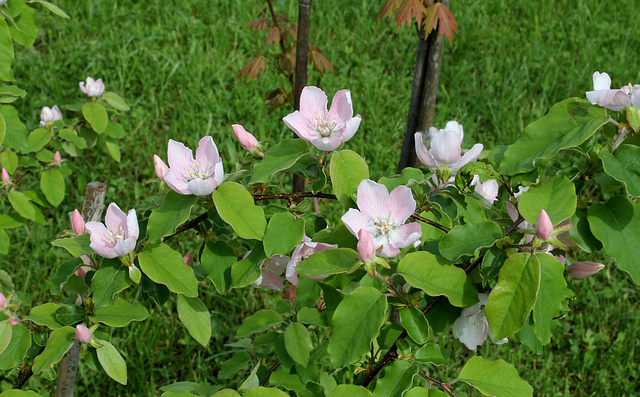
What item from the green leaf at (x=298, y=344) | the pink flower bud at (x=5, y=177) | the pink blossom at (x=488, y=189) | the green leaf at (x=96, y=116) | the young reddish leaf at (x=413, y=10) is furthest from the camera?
the green leaf at (x=96, y=116)

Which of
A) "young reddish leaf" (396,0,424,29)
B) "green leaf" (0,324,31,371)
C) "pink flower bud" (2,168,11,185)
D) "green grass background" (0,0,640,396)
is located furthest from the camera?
"green grass background" (0,0,640,396)

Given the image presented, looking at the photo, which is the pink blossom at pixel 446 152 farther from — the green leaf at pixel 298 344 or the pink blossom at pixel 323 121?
the green leaf at pixel 298 344

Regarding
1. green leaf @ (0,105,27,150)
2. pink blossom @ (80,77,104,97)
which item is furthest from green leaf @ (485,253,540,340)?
pink blossom @ (80,77,104,97)

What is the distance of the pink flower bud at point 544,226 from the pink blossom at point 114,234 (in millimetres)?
714

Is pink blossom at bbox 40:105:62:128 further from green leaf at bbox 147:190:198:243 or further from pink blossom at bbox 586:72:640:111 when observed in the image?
pink blossom at bbox 586:72:640:111

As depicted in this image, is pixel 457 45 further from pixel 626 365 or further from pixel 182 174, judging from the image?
pixel 182 174

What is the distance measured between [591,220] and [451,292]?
10.5 inches

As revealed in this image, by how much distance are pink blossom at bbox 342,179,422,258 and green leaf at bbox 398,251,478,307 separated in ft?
0.13

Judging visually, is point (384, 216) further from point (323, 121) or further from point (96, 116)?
point (96, 116)

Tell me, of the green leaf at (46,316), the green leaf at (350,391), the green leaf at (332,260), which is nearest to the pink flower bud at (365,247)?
the green leaf at (332,260)

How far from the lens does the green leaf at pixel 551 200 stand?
0.99 m

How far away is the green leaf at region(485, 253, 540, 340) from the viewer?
3.11 feet

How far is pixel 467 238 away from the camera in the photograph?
1056mm

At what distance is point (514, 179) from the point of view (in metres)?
1.12
